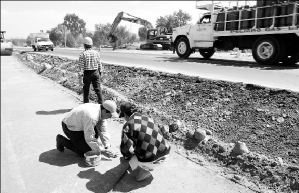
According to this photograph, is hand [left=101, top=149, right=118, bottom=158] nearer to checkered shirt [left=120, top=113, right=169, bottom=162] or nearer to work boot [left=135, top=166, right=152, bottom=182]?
work boot [left=135, top=166, right=152, bottom=182]

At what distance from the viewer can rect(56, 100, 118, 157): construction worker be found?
4551mm

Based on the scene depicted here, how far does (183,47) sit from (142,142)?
45.7ft

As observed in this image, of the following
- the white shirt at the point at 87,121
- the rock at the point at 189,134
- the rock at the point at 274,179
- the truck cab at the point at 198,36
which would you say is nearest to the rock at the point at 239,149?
the rock at the point at 274,179

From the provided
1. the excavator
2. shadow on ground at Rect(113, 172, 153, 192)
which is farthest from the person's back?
the excavator

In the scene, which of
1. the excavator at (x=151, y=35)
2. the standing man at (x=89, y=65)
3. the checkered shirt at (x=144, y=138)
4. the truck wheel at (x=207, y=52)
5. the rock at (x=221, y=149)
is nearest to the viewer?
the checkered shirt at (x=144, y=138)

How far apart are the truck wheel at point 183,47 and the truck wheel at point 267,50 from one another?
436 centimetres

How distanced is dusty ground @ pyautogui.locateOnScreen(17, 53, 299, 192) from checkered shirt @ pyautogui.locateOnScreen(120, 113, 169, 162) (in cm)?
128

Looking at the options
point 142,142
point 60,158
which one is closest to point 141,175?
point 142,142

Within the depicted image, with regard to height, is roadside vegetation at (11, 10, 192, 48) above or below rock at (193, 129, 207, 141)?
above

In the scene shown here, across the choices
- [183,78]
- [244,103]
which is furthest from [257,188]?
[183,78]

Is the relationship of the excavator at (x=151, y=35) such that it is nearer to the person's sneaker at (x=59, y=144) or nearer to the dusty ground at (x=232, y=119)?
the dusty ground at (x=232, y=119)

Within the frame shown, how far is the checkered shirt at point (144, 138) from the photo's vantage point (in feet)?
13.3

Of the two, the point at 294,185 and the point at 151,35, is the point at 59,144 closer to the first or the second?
the point at 294,185

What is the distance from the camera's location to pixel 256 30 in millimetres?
A: 13406
